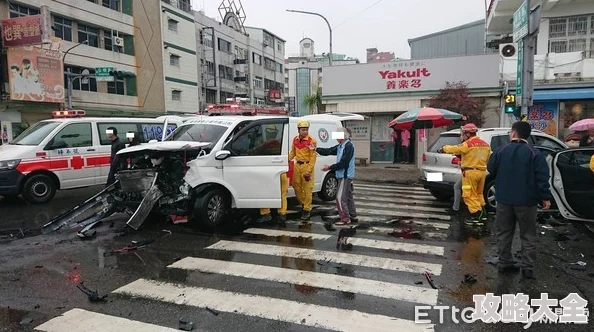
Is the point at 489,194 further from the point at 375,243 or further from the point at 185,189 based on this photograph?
the point at 185,189

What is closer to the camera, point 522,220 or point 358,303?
point 358,303

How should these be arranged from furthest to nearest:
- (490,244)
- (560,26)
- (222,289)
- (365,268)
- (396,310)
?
(560,26) → (490,244) → (365,268) → (222,289) → (396,310)

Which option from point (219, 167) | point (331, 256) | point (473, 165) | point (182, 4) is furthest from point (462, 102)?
point (182, 4)

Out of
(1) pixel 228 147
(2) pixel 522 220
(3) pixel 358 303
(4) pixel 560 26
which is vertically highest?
(4) pixel 560 26

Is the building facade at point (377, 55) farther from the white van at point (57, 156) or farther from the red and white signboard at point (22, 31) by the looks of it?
the white van at point (57, 156)

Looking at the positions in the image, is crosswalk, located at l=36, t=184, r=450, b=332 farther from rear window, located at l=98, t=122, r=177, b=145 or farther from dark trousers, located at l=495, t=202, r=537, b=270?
rear window, located at l=98, t=122, r=177, b=145

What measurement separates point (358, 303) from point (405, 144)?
15.4 m

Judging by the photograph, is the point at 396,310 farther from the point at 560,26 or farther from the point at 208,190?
the point at 560,26

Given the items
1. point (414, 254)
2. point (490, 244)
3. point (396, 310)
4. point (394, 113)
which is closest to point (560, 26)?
point (394, 113)

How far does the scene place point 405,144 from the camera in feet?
61.8

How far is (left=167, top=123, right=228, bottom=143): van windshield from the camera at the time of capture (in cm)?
749

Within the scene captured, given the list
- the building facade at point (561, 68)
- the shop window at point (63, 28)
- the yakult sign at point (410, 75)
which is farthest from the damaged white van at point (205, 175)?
the shop window at point (63, 28)

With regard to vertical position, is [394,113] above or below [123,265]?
above

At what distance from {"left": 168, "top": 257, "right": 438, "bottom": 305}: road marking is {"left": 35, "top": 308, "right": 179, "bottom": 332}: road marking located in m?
1.39
